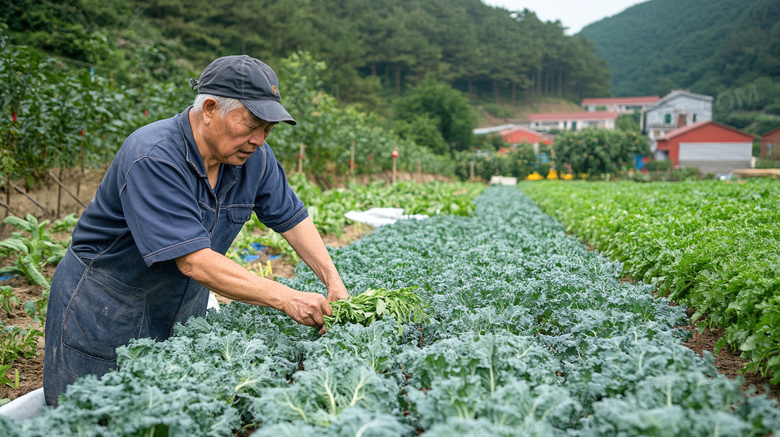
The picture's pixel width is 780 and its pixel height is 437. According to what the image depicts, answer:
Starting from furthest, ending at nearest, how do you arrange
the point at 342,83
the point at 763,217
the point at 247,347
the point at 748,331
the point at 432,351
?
the point at 342,83, the point at 763,217, the point at 748,331, the point at 247,347, the point at 432,351

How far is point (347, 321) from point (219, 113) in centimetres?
128

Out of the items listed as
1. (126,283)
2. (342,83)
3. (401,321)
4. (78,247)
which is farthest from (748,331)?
(342,83)

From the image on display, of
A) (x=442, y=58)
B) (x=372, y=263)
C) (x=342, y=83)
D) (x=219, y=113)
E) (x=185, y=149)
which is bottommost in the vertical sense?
(x=372, y=263)

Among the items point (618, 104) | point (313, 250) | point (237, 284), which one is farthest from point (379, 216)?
point (618, 104)

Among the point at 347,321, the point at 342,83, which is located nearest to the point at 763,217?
the point at 347,321

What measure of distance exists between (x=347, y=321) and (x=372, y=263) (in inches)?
72.9

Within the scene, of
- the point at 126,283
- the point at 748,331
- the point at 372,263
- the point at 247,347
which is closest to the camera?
the point at 247,347

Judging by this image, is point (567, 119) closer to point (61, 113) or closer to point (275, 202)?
point (61, 113)

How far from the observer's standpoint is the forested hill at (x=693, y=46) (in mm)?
77062

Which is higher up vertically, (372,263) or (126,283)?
(126,283)

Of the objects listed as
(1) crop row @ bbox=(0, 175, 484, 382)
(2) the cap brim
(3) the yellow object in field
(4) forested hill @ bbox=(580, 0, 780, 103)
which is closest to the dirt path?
(1) crop row @ bbox=(0, 175, 484, 382)

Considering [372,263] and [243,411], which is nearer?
[243,411]

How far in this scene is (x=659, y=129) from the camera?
211ft

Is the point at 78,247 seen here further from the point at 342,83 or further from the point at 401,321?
the point at 342,83
